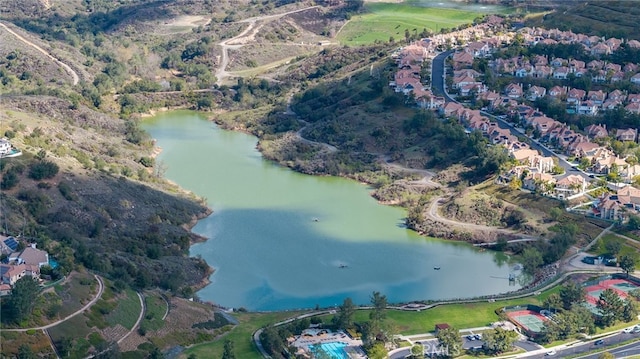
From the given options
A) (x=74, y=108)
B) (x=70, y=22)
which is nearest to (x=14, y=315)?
(x=74, y=108)

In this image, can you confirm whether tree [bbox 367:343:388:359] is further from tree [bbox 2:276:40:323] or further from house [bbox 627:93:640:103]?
house [bbox 627:93:640:103]

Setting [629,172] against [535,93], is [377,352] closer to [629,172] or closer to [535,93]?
[629,172]

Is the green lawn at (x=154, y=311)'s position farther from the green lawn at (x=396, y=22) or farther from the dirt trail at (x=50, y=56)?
the green lawn at (x=396, y=22)

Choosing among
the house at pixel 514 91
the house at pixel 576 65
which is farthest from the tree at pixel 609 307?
the house at pixel 576 65

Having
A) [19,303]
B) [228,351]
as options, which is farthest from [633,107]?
[19,303]

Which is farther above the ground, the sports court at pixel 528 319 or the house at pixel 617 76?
the house at pixel 617 76

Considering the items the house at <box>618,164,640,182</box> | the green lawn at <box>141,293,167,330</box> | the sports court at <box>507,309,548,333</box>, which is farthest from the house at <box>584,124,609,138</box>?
the green lawn at <box>141,293,167,330</box>

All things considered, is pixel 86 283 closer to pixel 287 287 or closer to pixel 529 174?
pixel 287 287

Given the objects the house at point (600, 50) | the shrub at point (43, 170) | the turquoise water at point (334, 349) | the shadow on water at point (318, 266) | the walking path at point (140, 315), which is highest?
the shrub at point (43, 170)
